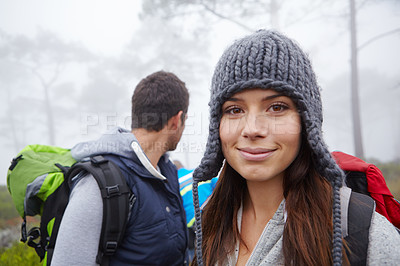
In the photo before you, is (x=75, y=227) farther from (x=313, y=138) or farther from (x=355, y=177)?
(x=355, y=177)

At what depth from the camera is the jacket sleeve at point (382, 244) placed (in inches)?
34.2

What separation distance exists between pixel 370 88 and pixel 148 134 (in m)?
31.4

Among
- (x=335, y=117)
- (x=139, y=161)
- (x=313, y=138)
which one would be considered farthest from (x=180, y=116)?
(x=335, y=117)

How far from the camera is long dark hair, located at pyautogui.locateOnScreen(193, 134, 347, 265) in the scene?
3.23 feet

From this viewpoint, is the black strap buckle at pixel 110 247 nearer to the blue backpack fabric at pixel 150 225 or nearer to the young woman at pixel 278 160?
the blue backpack fabric at pixel 150 225

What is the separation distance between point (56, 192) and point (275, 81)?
159 cm

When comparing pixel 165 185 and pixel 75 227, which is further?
pixel 165 185

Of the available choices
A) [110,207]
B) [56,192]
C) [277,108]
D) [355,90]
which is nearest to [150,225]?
[110,207]

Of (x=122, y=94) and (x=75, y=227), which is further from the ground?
(x=122, y=94)

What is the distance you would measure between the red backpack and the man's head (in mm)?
1422

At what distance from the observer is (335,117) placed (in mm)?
31781

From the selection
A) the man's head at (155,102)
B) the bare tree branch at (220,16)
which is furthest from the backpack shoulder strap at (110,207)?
the bare tree branch at (220,16)

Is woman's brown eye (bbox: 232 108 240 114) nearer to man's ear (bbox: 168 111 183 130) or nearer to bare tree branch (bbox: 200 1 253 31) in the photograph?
man's ear (bbox: 168 111 183 130)

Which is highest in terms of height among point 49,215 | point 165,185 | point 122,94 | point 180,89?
point 122,94
